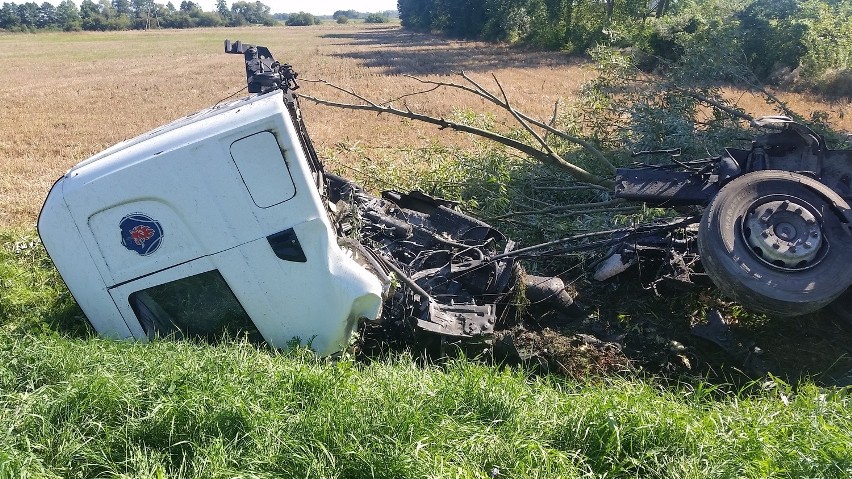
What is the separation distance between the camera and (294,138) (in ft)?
11.4

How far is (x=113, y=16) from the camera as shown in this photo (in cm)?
7475

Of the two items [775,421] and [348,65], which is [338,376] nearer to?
[775,421]

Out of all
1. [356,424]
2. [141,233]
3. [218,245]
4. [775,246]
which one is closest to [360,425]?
[356,424]

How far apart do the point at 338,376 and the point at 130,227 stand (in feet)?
4.82

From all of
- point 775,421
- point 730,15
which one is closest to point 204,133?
point 775,421

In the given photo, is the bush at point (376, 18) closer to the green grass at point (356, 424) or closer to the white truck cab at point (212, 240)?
the white truck cab at point (212, 240)

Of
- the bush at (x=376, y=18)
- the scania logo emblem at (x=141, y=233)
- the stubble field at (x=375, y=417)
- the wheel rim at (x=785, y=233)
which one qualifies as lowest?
the bush at (x=376, y=18)

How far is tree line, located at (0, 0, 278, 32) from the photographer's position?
220 feet

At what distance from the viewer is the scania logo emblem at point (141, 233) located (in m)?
3.60

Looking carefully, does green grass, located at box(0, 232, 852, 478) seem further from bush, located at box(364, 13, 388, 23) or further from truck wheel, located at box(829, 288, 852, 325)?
bush, located at box(364, 13, 388, 23)

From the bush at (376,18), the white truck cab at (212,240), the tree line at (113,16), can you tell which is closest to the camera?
the white truck cab at (212,240)

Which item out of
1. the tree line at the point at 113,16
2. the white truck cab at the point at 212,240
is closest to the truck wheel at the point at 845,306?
the white truck cab at the point at 212,240

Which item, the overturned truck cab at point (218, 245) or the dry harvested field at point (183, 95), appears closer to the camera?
the overturned truck cab at point (218, 245)

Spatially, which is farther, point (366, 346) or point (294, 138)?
point (366, 346)
